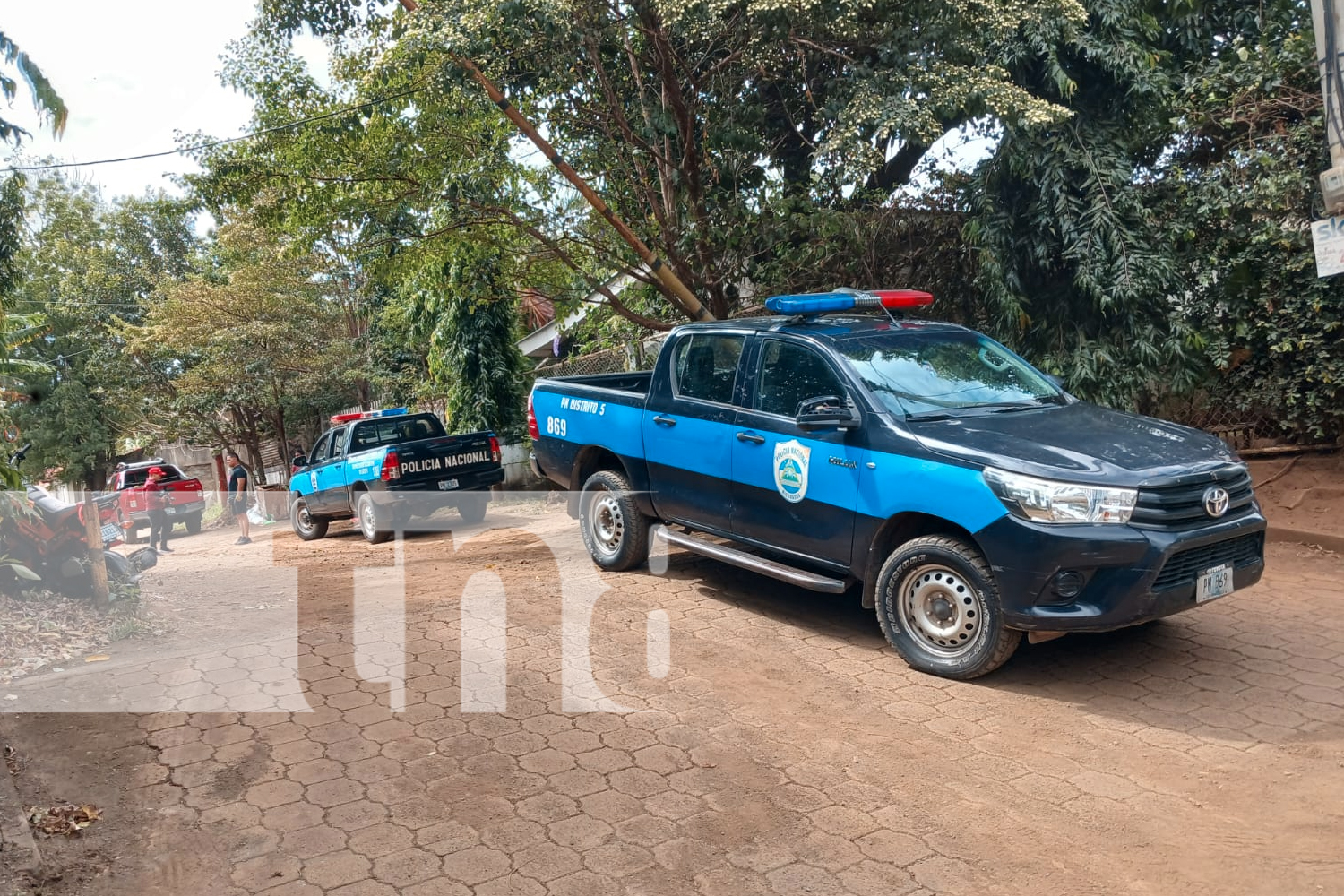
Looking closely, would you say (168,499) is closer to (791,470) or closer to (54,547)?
(54,547)

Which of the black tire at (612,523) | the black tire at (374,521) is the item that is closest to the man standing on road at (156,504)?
the black tire at (374,521)

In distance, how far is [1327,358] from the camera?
8.33m

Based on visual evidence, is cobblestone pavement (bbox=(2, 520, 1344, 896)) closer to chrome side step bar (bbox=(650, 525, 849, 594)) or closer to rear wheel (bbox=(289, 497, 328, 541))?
chrome side step bar (bbox=(650, 525, 849, 594))

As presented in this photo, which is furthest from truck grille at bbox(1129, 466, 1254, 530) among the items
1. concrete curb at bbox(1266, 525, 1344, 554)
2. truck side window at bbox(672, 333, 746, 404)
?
concrete curb at bbox(1266, 525, 1344, 554)

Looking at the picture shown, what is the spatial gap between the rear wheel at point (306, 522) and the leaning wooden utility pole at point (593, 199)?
6.75 metres

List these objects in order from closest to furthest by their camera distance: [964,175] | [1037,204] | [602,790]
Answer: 1. [602,790]
2. [1037,204]
3. [964,175]

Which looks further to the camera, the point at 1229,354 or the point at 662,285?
the point at 662,285

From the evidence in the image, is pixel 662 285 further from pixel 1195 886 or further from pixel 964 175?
pixel 1195 886

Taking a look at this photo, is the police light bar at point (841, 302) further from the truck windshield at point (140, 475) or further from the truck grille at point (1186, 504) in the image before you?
the truck windshield at point (140, 475)

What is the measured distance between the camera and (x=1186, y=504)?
16.6 feet

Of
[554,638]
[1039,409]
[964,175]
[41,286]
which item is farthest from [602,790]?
[41,286]

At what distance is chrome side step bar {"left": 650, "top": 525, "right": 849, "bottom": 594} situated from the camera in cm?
601

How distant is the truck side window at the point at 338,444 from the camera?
13.4m

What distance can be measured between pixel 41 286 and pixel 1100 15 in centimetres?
3321
